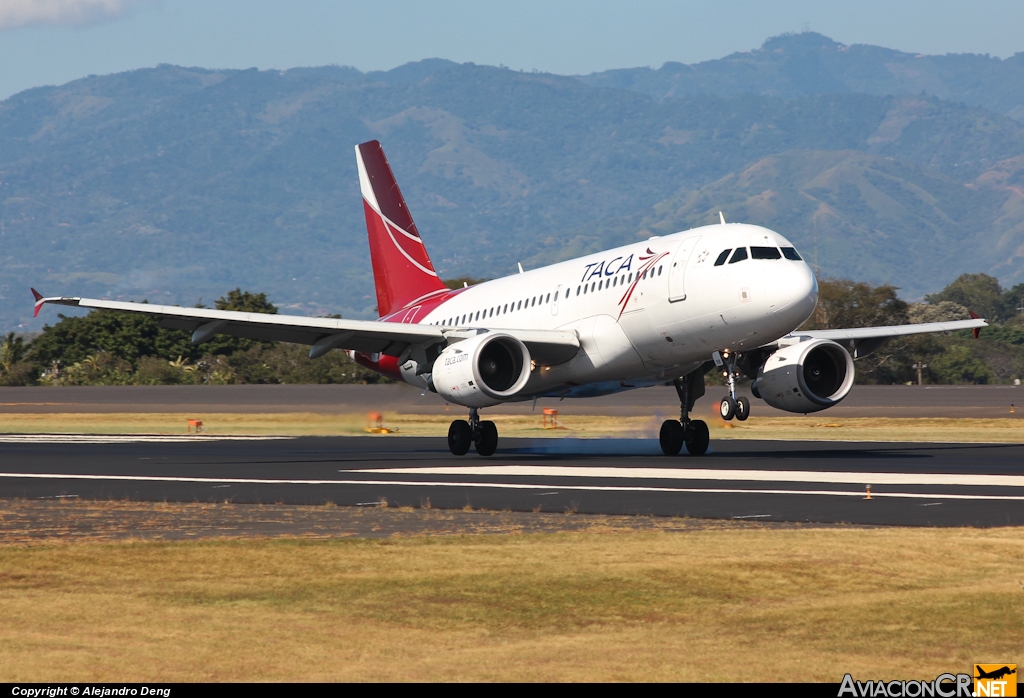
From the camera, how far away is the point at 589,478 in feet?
83.8

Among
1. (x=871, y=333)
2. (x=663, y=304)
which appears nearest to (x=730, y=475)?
(x=663, y=304)

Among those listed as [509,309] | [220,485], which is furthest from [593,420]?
[220,485]

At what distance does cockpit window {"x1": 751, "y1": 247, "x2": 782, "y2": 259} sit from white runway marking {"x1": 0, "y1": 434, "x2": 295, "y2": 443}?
888 inches

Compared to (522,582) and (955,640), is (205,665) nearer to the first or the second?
(522,582)

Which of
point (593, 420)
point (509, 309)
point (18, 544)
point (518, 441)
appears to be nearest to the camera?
point (18, 544)

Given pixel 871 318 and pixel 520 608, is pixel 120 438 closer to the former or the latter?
pixel 520 608

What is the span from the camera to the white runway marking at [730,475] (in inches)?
Answer: 944

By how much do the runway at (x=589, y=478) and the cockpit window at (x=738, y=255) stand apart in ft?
14.5

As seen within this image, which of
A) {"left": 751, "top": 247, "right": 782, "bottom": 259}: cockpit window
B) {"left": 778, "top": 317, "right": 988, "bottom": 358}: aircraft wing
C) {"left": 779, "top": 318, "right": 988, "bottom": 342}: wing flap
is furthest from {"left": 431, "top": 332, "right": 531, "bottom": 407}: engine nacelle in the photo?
{"left": 779, "top": 318, "right": 988, "bottom": 342}: wing flap

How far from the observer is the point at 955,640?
10.2m

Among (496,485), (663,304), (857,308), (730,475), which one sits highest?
(857,308)

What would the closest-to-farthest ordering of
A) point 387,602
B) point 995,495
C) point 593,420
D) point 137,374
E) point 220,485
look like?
point 387,602
point 995,495
point 220,485
point 593,420
point 137,374

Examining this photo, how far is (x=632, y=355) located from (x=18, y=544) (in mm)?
17105

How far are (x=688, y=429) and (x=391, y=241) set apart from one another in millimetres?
13079
